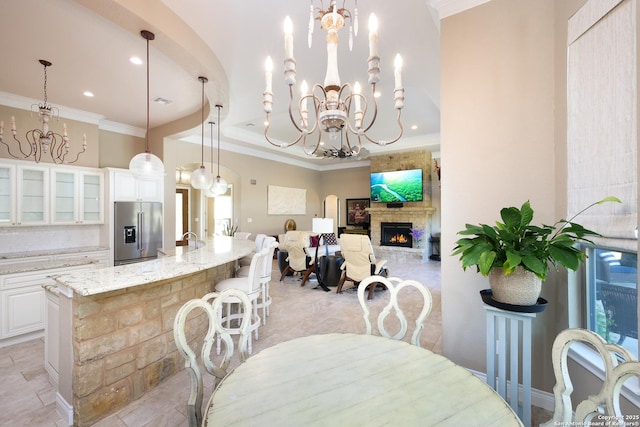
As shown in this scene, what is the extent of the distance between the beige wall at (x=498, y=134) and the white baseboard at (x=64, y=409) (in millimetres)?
2733

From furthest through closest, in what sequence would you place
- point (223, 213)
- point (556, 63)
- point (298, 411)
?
point (223, 213)
point (556, 63)
point (298, 411)

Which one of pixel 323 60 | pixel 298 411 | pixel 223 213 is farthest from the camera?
pixel 223 213

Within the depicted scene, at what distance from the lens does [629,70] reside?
1302 mm

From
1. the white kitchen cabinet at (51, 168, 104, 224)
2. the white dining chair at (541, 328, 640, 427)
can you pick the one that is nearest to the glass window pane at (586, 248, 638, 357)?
the white dining chair at (541, 328, 640, 427)

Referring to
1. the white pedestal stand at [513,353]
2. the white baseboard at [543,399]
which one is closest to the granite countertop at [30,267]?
the white pedestal stand at [513,353]

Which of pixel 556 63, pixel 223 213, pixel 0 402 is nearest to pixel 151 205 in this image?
pixel 0 402

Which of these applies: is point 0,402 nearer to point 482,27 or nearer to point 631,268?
point 631,268

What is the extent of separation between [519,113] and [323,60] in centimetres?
197

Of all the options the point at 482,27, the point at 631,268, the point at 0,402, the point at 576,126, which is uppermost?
the point at 482,27

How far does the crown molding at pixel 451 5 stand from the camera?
2.12m

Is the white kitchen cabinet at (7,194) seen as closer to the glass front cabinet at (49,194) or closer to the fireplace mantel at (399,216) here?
→ the glass front cabinet at (49,194)

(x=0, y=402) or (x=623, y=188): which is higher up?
(x=623, y=188)

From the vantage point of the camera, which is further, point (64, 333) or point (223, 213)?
point (223, 213)

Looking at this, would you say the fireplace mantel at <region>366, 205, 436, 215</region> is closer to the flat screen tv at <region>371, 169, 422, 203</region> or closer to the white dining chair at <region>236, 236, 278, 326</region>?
the flat screen tv at <region>371, 169, 422, 203</region>
